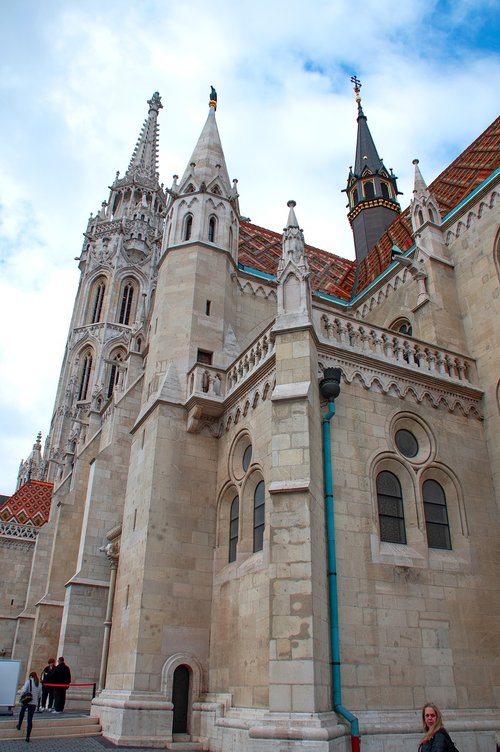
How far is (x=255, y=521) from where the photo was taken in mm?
11570

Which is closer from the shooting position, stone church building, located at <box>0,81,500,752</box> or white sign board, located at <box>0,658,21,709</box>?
stone church building, located at <box>0,81,500,752</box>

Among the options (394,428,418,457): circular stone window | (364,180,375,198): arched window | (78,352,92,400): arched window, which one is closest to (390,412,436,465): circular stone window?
(394,428,418,457): circular stone window

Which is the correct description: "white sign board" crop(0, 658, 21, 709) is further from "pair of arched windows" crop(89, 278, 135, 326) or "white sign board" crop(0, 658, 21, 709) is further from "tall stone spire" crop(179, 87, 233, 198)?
"pair of arched windows" crop(89, 278, 135, 326)

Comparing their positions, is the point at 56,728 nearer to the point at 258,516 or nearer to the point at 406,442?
the point at 258,516

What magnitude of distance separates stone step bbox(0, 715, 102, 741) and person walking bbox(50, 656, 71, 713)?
2034 millimetres

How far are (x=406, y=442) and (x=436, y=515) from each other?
61.0 inches

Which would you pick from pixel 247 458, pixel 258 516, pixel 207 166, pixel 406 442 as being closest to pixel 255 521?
pixel 258 516

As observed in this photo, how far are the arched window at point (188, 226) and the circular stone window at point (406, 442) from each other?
27.6ft

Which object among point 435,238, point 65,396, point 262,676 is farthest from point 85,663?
point 65,396

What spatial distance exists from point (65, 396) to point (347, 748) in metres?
44.6

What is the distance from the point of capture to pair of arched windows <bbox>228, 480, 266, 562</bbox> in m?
11.2

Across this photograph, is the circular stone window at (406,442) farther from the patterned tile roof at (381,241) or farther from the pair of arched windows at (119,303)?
the pair of arched windows at (119,303)

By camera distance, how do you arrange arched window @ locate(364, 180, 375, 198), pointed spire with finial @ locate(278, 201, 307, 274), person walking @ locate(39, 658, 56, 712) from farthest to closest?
arched window @ locate(364, 180, 375, 198)
person walking @ locate(39, 658, 56, 712)
pointed spire with finial @ locate(278, 201, 307, 274)

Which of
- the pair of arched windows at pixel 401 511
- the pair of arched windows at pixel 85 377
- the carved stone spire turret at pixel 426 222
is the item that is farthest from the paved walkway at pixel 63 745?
the pair of arched windows at pixel 85 377
